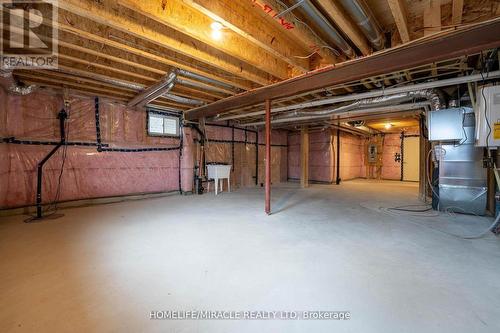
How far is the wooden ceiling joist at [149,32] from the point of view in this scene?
6.72 ft

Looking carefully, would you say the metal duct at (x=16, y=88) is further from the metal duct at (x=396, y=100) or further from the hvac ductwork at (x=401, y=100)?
the hvac ductwork at (x=401, y=100)

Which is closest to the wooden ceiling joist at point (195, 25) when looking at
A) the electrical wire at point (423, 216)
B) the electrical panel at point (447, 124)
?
the electrical panel at point (447, 124)

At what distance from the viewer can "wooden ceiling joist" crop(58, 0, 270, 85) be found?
205 centimetres

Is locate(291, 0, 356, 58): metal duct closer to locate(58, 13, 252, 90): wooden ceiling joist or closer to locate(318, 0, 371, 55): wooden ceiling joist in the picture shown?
locate(318, 0, 371, 55): wooden ceiling joist

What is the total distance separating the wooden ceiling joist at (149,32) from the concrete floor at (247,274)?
2.26 meters

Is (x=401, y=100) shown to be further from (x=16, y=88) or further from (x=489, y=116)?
(x=16, y=88)

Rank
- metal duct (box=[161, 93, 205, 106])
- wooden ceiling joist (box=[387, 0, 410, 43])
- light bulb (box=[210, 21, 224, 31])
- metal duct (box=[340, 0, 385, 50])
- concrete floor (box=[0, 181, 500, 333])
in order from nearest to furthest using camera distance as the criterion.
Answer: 1. concrete floor (box=[0, 181, 500, 333])
2. wooden ceiling joist (box=[387, 0, 410, 43])
3. metal duct (box=[340, 0, 385, 50])
4. light bulb (box=[210, 21, 224, 31])
5. metal duct (box=[161, 93, 205, 106])

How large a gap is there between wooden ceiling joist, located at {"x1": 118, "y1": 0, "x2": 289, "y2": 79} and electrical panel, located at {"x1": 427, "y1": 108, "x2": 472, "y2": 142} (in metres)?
2.86

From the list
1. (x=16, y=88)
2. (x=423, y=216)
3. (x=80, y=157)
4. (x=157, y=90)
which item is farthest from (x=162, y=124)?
(x=423, y=216)

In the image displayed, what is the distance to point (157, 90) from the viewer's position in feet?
12.3

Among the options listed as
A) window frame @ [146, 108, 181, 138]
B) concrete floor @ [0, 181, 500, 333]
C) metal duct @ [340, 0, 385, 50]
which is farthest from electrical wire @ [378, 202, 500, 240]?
window frame @ [146, 108, 181, 138]

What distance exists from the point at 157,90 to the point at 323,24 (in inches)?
108

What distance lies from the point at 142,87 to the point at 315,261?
12.7 feet

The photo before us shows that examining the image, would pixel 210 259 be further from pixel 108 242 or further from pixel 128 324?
pixel 108 242
